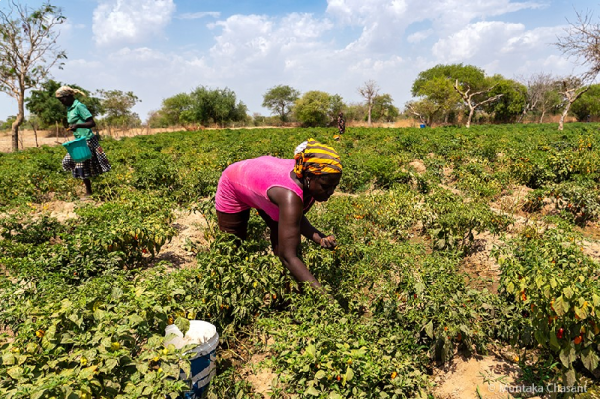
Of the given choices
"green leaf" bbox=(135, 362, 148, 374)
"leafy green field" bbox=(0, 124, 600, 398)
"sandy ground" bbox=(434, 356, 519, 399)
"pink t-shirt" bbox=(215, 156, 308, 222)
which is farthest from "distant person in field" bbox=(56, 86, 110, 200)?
"sandy ground" bbox=(434, 356, 519, 399)

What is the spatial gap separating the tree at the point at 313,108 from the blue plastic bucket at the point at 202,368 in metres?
45.2

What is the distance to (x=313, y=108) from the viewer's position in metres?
45.5

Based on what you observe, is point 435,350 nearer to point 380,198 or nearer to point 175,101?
point 380,198

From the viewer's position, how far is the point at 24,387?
119 cm

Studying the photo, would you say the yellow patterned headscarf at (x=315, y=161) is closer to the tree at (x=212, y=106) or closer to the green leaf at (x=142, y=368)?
the green leaf at (x=142, y=368)

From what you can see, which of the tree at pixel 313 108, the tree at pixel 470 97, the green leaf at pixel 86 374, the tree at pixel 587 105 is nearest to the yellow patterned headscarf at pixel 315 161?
the green leaf at pixel 86 374

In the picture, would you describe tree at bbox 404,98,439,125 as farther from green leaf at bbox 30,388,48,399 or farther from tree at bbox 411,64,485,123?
green leaf at bbox 30,388,48,399

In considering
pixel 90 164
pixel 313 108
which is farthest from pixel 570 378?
pixel 313 108

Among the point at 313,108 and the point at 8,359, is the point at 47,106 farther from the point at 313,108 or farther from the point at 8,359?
the point at 8,359

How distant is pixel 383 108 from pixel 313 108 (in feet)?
62.0

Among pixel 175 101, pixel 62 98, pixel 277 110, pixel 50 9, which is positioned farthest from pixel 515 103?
pixel 62 98

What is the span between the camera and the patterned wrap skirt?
206 inches

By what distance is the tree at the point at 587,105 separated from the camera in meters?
49.3

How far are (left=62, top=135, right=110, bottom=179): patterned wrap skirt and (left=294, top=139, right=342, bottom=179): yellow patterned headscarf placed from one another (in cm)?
424
